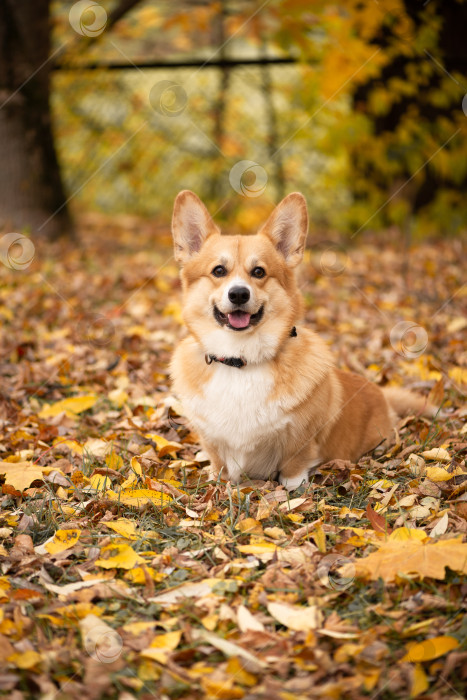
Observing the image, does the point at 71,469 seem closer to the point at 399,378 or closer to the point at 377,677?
the point at 377,677

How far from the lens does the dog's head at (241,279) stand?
2797 millimetres

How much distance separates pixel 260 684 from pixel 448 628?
0.56m

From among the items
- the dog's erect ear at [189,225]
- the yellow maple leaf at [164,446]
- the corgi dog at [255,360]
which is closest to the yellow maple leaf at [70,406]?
the yellow maple leaf at [164,446]

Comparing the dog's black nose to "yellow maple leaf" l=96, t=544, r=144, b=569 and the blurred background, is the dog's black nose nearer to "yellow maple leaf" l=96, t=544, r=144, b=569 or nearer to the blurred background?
"yellow maple leaf" l=96, t=544, r=144, b=569

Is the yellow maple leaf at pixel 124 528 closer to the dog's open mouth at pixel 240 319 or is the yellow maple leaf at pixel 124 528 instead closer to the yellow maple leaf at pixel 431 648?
the dog's open mouth at pixel 240 319

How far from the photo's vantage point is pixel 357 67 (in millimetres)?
6434
